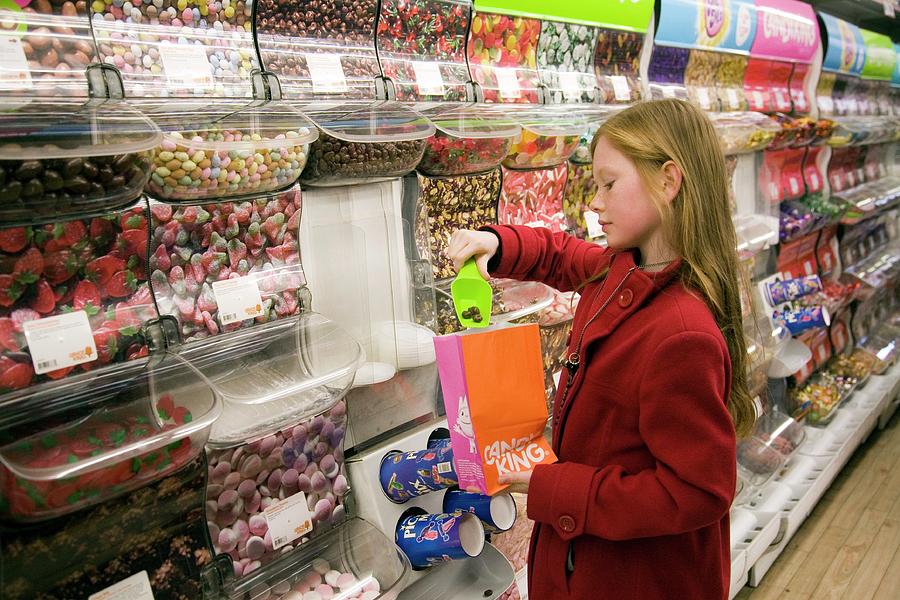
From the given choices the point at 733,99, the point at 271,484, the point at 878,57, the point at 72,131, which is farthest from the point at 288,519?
the point at 878,57

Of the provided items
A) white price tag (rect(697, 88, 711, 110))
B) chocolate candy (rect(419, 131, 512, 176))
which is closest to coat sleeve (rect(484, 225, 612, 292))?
chocolate candy (rect(419, 131, 512, 176))

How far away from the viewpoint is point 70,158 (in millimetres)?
906

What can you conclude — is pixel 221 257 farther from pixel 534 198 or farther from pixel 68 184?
pixel 534 198

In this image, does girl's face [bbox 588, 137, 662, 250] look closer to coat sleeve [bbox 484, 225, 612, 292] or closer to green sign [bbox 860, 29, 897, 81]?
coat sleeve [bbox 484, 225, 612, 292]

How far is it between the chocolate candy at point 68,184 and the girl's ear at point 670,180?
0.87 m

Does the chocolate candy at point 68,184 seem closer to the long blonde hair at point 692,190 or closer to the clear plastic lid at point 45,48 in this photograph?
the clear plastic lid at point 45,48

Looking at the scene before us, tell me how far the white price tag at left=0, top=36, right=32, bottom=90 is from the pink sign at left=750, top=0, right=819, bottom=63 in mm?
3102

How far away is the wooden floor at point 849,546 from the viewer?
2.93 m

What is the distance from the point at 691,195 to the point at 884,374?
4332mm

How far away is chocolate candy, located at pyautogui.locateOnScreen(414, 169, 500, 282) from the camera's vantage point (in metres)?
1.70

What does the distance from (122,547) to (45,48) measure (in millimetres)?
758

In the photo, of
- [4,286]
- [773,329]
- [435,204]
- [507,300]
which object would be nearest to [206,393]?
[4,286]

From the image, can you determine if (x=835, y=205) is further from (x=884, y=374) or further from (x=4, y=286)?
(x=4, y=286)

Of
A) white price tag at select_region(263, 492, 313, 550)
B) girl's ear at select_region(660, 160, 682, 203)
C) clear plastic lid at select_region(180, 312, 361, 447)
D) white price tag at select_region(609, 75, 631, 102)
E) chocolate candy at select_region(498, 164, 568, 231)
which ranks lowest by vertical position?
white price tag at select_region(263, 492, 313, 550)
